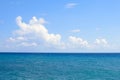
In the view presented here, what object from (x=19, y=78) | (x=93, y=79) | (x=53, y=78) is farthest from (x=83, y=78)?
(x=19, y=78)

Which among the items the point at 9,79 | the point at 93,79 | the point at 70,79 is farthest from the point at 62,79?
the point at 9,79

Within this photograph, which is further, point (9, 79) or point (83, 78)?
point (83, 78)

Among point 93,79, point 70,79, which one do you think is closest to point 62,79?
point 70,79

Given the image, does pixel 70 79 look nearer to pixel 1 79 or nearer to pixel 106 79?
pixel 106 79

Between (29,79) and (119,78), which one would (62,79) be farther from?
(119,78)

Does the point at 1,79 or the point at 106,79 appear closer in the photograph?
the point at 1,79

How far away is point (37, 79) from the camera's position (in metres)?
29.8

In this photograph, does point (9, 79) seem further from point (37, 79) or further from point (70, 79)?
point (70, 79)

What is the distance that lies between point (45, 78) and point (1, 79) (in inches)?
197

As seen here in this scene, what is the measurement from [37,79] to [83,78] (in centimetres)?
544

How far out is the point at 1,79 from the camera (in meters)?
29.0

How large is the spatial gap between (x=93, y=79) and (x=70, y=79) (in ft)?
8.68

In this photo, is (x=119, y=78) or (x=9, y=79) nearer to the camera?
(x=9, y=79)

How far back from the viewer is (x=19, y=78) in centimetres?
2975
